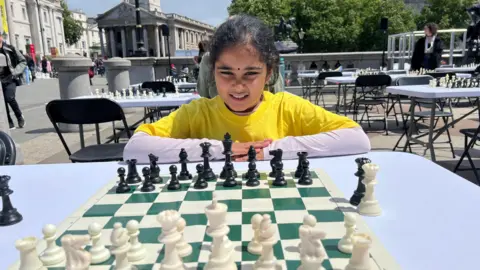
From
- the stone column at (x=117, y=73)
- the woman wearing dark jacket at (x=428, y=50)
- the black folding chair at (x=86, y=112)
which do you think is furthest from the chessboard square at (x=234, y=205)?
the woman wearing dark jacket at (x=428, y=50)

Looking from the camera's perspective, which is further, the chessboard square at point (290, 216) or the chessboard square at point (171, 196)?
the chessboard square at point (171, 196)

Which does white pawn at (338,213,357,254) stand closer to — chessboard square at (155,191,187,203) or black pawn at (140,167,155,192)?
chessboard square at (155,191,187,203)

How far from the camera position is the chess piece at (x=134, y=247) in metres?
0.82

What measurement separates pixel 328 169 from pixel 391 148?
4.10m

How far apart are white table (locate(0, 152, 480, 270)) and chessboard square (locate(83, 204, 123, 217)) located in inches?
2.9

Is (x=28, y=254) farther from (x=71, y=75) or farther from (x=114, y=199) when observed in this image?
(x=71, y=75)

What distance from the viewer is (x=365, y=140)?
165 centimetres

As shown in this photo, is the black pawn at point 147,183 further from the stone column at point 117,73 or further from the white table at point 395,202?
the stone column at point 117,73

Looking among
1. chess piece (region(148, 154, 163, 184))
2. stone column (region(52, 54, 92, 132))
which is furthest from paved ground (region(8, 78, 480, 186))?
chess piece (region(148, 154, 163, 184))

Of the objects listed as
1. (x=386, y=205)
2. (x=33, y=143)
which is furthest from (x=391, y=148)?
(x=33, y=143)

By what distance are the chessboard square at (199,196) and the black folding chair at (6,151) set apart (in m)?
1.23

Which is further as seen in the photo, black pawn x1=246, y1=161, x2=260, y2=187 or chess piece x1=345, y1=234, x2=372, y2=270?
black pawn x1=246, y1=161, x2=260, y2=187

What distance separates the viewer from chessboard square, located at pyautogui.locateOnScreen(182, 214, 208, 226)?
3.28 ft

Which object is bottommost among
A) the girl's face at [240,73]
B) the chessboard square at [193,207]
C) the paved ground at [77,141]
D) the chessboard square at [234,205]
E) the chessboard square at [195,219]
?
the paved ground at [77,141]
